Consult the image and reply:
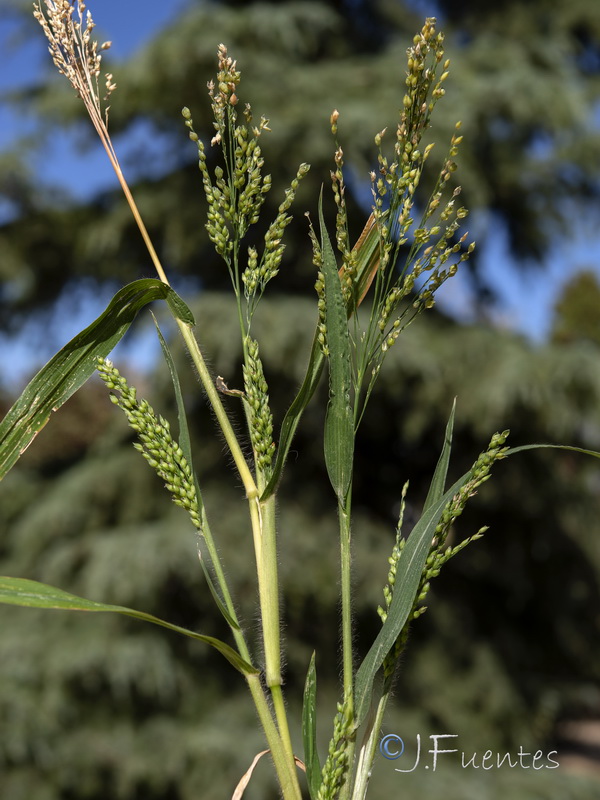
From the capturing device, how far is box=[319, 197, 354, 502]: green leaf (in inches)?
19.7

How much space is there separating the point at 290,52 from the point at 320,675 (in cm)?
314

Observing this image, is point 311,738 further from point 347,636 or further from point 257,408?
point 257,408

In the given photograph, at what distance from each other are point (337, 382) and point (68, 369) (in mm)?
163

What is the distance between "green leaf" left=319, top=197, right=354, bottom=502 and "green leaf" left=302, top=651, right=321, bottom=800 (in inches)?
4.3

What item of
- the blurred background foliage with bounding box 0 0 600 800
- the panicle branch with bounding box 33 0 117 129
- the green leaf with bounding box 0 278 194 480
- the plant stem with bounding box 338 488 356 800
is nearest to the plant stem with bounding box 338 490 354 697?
the plant stem with bounding box 338 488 356 800

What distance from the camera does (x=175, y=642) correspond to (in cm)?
399

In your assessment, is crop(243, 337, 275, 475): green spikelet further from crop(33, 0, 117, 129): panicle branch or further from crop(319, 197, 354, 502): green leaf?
crop(33, 0, 117, 129): panicle branch

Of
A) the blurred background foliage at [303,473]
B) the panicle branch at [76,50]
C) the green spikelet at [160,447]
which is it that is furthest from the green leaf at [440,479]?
the blurred background foliage at [303,473]

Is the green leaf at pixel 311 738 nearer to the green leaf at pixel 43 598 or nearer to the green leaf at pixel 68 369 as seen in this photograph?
the green leaf at pixel 43 598

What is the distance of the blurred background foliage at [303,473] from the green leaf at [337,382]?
2.77 m

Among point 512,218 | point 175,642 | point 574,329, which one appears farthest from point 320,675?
point 574,329

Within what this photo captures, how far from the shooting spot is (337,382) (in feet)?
1.68

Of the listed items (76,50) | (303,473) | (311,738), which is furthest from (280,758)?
(303,473)

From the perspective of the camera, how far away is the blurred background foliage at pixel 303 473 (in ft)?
12.1
